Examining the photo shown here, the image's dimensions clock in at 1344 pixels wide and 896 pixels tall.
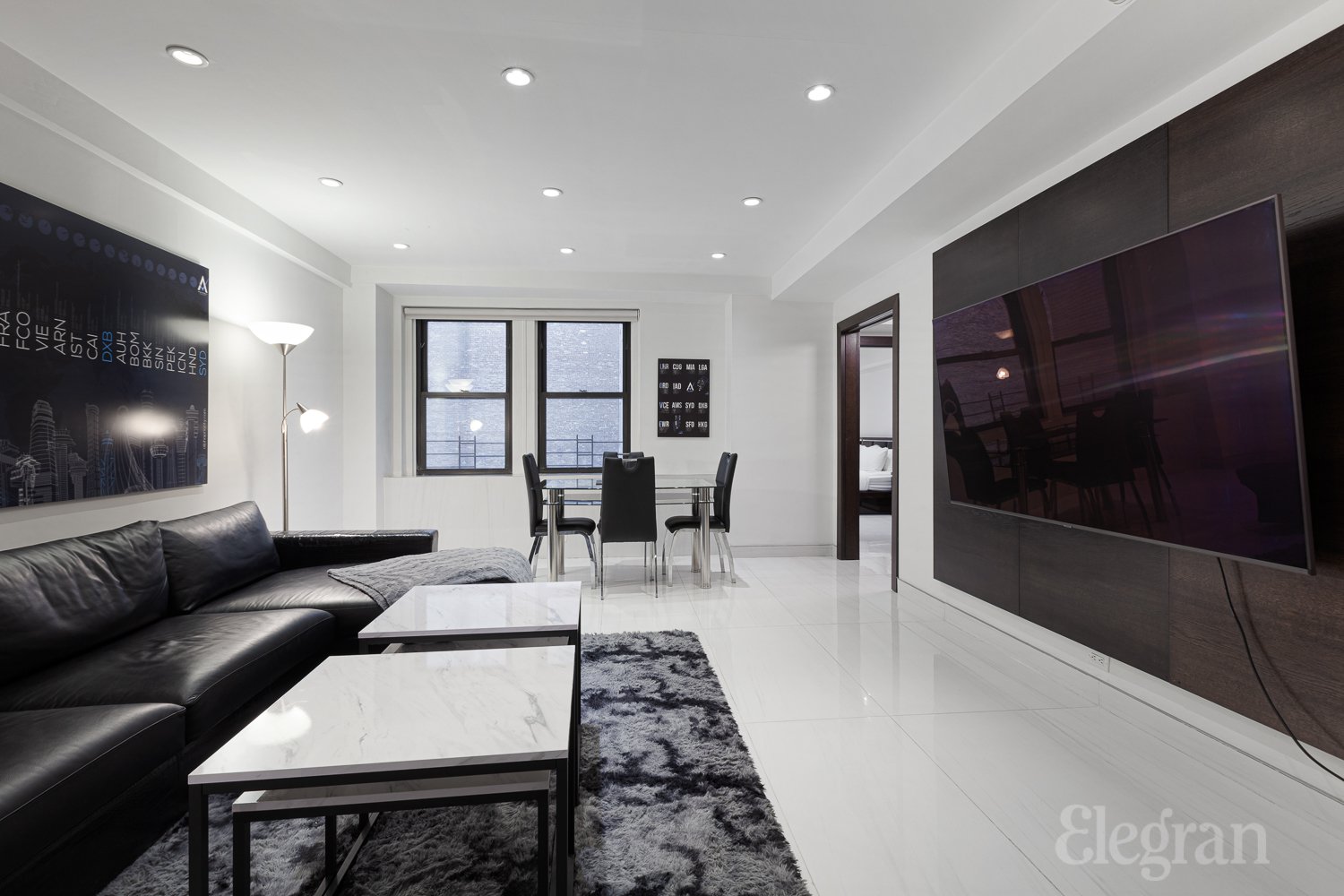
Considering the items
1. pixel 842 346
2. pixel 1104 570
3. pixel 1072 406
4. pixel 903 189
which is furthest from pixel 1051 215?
pixel 842 346

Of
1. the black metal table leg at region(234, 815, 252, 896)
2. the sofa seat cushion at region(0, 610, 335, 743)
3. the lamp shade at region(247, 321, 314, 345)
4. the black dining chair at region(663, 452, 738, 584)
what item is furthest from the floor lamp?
the black metal table leg at region(234, 815, 252, 896)

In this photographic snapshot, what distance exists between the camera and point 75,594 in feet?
6.46

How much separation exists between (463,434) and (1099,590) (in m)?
4.93

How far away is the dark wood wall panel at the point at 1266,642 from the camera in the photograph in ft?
5.46

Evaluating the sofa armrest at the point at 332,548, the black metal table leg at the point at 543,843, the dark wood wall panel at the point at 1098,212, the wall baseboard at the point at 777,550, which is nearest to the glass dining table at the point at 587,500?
the wall baseboard at the point at 777,550

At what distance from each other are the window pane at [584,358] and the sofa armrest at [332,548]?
273cm

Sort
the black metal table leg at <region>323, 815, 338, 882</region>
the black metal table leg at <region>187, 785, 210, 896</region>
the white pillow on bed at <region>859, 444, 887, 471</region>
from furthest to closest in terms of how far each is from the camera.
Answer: the white pillow on bed at <region>859, 444, 887, 471</region> → the black metal table leg at <region>323, 815, 338, 882</region> → the black metal table leg at <region>187, 785, 210, 896</region>

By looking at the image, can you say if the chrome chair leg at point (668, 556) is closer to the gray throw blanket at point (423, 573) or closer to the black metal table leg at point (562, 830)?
the gray throw blanket at point (423, 573)

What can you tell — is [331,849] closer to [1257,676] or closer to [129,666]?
[129,666]

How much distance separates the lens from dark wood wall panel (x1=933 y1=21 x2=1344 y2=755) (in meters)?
1.66

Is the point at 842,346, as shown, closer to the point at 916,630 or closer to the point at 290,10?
the point at 916,630

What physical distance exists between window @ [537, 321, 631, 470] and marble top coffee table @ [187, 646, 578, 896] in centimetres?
418

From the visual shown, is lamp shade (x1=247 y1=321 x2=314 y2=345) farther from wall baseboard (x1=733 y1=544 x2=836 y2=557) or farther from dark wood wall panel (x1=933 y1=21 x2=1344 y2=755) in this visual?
dark wood wall panel (x1=933 y1=21 x2=1344 y2=755)

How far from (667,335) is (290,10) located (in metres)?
3.92
